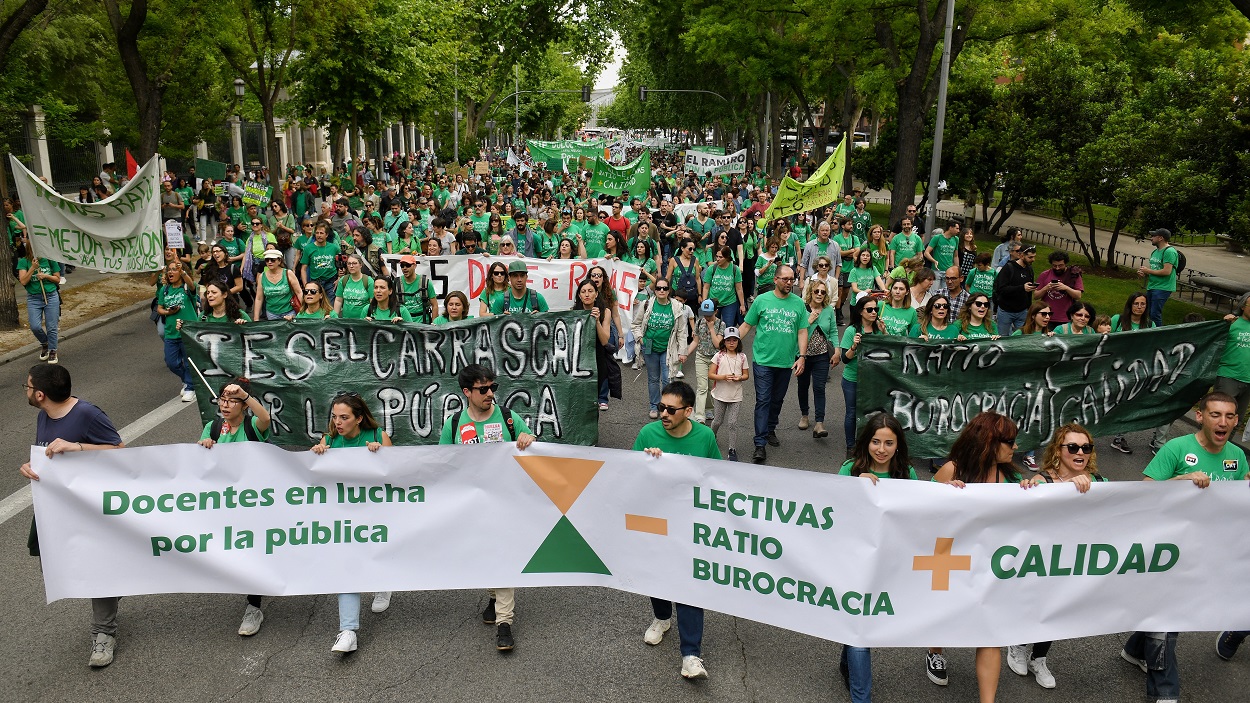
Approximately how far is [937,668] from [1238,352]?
184 inches

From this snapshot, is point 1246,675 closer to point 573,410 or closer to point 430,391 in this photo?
point 573,410

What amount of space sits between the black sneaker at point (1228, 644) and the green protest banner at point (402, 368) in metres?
4.47

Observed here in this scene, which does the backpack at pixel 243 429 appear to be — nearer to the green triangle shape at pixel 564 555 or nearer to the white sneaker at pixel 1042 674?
the green triangle shape at pixel 564 555

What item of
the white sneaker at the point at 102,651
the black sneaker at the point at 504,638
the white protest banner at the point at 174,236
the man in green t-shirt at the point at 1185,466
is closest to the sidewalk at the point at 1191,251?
the man in green t-shirt at the point at 1185,466

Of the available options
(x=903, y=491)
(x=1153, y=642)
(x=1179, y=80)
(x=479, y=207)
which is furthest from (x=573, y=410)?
(x=1179, y=80)

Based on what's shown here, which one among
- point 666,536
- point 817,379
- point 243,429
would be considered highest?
point 243,429

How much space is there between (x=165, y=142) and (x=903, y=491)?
27980 mm

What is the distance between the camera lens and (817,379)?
8.96 meters

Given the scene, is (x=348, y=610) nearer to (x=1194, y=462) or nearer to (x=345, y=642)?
(x=345, y=642)

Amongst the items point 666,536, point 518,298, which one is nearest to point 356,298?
point 518,298

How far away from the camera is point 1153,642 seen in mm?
4789

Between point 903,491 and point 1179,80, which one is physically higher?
point 1179,80

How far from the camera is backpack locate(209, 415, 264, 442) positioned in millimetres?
5348

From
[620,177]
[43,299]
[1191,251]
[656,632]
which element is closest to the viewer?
[656,632]
